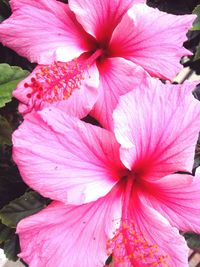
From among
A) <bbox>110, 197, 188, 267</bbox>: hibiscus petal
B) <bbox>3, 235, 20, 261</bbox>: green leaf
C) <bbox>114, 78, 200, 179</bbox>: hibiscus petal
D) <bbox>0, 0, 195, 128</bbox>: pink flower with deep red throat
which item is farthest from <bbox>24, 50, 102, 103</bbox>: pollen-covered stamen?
<bbox>3, 235, 20, 261</bbox>: green leaf

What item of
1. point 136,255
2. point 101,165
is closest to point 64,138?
point 101,165

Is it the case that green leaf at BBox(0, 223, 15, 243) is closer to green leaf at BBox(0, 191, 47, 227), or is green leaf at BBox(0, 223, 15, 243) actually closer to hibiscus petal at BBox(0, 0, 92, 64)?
green leaf at BBox(0, 191, 47, 227)

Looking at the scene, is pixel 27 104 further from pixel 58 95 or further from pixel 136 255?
pixel 136 255

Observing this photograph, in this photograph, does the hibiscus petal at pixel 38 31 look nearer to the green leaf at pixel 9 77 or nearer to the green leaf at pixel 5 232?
the green leaf at pixel 9 77

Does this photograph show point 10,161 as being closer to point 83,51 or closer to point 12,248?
point 12,248

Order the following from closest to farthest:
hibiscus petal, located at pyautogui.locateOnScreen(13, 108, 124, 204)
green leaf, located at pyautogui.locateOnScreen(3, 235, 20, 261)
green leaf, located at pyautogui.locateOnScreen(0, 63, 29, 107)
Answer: hibiscus petal, located at pyautogui.locateOnScreen(13, 108, 124, 204)
green leaf, located at pyautogui.locateOnScreen(0, 63, 29, 107)
green leaf, located at pyautogui.locateOnScreen(3, 235, 20, 261)

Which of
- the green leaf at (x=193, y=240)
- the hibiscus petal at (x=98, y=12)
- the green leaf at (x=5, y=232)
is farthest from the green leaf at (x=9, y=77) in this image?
the green leaf at (x=193, y=240)

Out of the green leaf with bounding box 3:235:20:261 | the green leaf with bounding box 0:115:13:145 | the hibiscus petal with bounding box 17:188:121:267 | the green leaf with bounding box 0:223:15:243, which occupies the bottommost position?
the green leaf with bounding box 3:235:20:261
